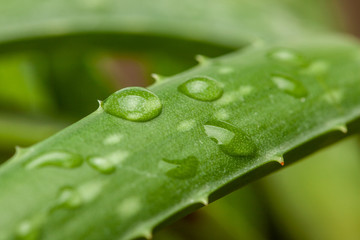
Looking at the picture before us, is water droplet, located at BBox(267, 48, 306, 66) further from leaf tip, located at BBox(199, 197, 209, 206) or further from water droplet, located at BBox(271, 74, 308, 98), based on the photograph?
leaf tip, located at BBox(199, 197, 209, 206)

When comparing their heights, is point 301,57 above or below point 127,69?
below

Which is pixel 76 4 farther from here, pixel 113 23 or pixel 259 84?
pixel 259 84

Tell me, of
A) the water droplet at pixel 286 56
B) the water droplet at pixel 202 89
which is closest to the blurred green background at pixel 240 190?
the water droplet at pixel 286 56

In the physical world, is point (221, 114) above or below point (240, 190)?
below

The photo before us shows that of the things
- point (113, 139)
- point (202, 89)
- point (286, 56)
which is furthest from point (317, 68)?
point (113, 139)

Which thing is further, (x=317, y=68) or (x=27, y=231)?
(x=317, y=68)

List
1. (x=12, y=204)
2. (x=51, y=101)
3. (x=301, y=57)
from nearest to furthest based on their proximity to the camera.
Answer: (x=12, y=204)
(x=301, y=57)
(x=51, y=101)

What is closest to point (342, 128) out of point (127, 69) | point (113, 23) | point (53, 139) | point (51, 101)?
point (53, 139)

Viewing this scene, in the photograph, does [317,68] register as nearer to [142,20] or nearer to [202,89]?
[202,89]
